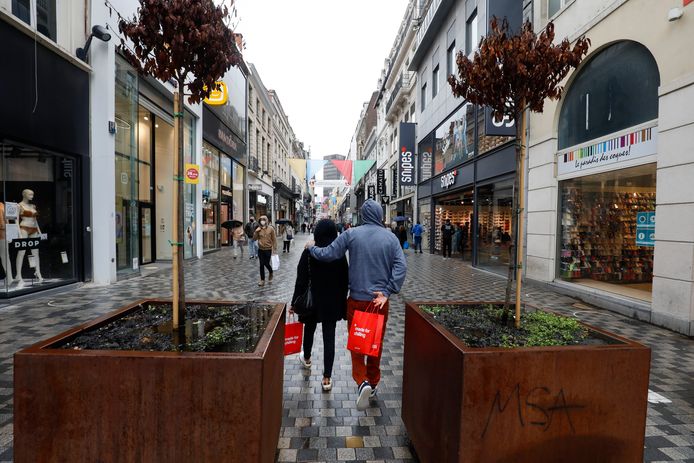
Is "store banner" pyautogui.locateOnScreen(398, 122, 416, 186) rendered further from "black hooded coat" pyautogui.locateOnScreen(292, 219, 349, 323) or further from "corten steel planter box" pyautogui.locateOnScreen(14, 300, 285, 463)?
"corten steel planter box" pyautogui.locateOnScreen(14, 300, 285, 463)

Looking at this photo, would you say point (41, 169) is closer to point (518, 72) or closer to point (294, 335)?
point (294, 335)

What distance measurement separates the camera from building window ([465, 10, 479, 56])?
14.2m

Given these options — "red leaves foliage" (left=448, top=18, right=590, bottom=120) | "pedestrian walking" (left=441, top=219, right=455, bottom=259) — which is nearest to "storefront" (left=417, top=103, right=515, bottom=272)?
"pedestrian walking" (left=441, top=219, right=455, bottom=259)

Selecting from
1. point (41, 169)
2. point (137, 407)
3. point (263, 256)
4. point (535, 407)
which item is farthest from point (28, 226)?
point (535, 407)

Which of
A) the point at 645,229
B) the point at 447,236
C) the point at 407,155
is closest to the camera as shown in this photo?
the point at 645,229

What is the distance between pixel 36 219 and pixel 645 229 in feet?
39.3

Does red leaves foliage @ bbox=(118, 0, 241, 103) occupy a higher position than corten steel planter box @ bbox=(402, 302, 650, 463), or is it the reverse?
red leaves foliage @ bbox=(118, 0, 241, 103)

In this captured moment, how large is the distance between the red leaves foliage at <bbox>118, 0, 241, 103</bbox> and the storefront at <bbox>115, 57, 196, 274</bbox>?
27.7 feet

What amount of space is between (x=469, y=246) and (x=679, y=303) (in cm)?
1366

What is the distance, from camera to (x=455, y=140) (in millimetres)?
16328

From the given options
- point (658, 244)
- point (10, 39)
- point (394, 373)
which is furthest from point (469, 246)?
point (10, 39)

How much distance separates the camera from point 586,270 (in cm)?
898

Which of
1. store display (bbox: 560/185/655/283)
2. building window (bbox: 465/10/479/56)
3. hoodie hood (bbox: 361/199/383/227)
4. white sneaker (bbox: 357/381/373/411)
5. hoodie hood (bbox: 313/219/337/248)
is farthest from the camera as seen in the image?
building window (bbox: 465/10/479/56)

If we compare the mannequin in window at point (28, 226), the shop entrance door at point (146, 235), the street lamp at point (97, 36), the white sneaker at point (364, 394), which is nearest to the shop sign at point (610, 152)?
the white sneaker at point (364, 394)
